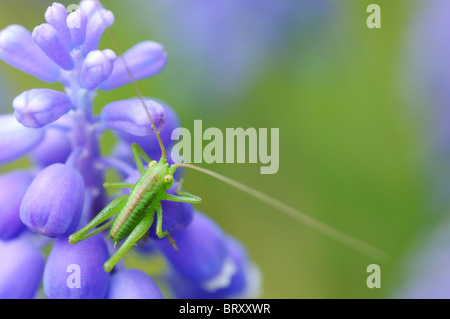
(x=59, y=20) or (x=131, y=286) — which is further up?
(x=59, y=20)

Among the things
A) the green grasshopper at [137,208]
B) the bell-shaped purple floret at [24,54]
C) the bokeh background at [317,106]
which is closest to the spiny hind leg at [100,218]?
the green grasshopper at [137,208]

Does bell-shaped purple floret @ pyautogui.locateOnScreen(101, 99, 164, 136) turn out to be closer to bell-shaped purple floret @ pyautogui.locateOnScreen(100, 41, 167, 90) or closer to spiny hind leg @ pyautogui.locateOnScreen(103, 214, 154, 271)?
bell-shaped purple floret @ pyautogui.locateOnScreen(100, 41, 167, 90)

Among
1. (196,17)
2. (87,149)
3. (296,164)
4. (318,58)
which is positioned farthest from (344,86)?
(87,149)

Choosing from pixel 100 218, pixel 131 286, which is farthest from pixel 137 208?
pixel 131 286

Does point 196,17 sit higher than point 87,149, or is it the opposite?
point 196,17

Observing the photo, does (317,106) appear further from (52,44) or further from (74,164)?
(52,44)

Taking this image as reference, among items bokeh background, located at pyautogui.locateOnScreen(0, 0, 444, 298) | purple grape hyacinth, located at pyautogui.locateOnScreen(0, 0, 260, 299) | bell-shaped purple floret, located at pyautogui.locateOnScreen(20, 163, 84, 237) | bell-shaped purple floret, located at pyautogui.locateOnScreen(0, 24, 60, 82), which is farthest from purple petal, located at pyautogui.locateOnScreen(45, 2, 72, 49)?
bokeh background, located at pyautogui.locateOnScreen(0, 0, 444, 298)
